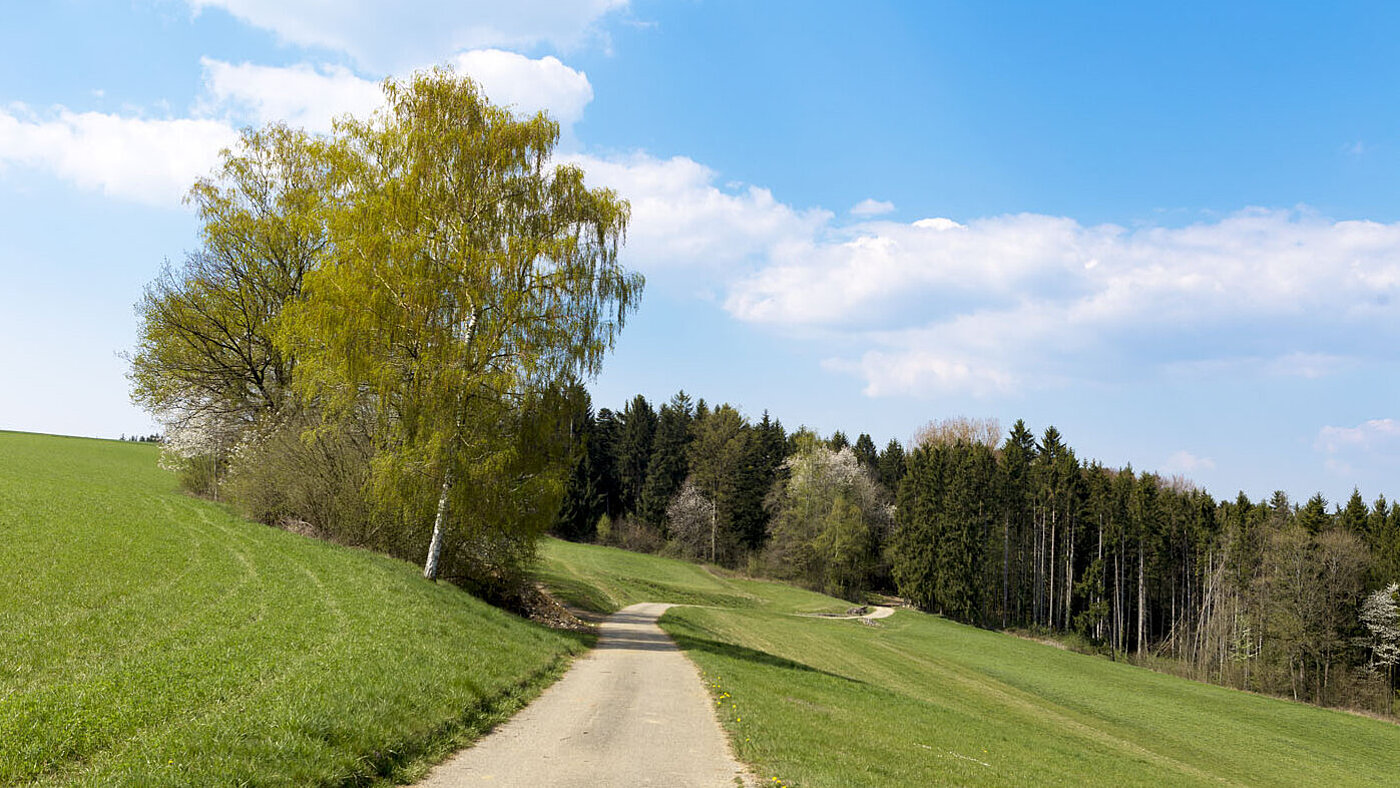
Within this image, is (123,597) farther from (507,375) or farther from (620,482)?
(620,482)

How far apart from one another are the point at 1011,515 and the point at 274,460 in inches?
2566

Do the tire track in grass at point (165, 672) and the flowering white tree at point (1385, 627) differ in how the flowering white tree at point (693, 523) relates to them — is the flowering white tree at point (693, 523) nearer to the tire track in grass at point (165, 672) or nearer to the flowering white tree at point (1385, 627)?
the flowering white tree at point (1385, 627)

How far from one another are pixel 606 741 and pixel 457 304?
14.1 meters

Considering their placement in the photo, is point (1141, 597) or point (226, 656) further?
point (1141, 597)

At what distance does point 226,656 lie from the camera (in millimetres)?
10055

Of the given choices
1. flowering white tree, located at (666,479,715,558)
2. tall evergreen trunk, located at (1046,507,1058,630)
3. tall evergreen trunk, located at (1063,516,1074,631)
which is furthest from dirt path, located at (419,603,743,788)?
tall evergreen trunk, located at (1063,516,1074,631)

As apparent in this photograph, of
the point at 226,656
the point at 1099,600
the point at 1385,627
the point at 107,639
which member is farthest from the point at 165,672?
the point at 1099,600

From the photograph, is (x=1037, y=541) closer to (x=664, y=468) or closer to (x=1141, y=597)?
(x=1141, y=597)

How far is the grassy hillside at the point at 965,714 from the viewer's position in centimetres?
1171

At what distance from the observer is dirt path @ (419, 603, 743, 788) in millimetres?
7988

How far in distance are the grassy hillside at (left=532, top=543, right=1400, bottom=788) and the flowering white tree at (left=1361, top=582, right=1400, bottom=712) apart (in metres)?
11.3

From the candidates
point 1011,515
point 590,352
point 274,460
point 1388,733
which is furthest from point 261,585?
point 1011,515

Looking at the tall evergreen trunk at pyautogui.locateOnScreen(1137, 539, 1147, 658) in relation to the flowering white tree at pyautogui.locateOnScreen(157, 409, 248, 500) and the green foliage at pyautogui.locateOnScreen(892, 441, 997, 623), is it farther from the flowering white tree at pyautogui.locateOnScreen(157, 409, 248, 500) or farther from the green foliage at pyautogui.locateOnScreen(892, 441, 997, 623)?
the flowering white tree at pyautogui.locateOnScreen(157, 409, 248, 500)

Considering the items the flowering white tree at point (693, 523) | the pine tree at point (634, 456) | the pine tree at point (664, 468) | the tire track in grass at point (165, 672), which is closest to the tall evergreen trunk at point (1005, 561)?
the flowering white tree at point (693, 523)
